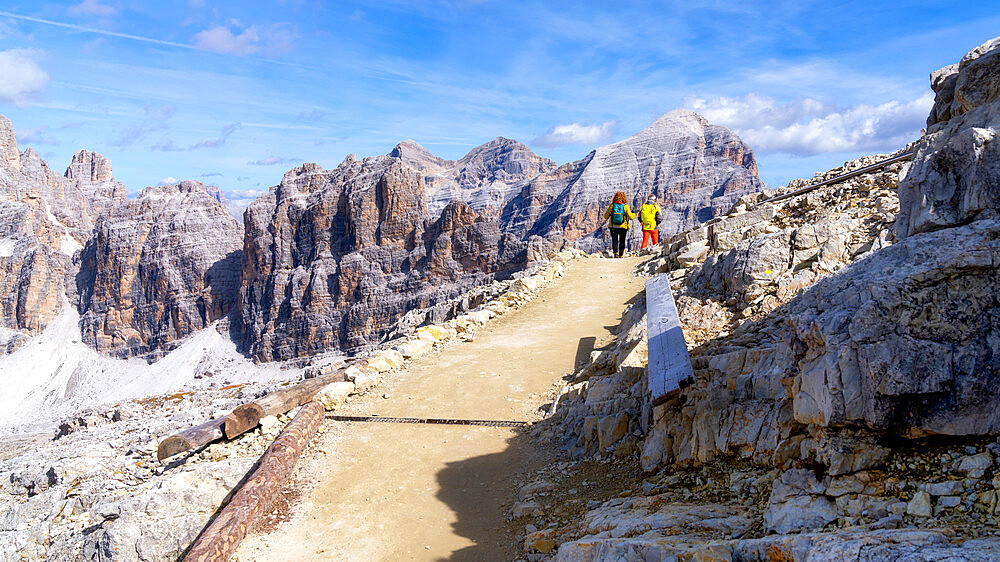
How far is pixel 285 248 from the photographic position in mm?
131875

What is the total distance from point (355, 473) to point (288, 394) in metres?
3.58

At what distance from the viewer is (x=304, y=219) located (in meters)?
132

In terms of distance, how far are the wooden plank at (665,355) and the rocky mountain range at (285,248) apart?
290 ft

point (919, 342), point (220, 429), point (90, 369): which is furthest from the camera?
point (90, 369)

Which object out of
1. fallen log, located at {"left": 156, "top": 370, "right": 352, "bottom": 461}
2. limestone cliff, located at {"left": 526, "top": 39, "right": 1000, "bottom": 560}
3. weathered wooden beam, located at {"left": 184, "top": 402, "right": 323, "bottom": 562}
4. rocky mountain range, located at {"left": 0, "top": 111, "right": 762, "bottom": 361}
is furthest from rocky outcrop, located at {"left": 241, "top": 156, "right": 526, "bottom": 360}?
limestone cliff, located at {"left": 526, "top": 39, "right": 1000, "bottom": 560}

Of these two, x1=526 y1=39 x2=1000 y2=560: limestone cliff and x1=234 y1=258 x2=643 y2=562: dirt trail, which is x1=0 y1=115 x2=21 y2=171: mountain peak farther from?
x1=526 y1=39 x2=1000 y2=560: limestone cliff

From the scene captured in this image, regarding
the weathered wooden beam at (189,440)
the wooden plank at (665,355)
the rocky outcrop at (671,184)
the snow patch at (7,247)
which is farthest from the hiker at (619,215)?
the snow patch at (7,247)

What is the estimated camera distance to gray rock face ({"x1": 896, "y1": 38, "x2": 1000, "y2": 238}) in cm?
430

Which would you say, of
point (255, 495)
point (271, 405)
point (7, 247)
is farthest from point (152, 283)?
point (255, 495)

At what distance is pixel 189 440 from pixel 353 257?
114884mm

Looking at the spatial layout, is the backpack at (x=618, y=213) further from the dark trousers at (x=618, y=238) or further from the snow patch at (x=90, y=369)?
the snow patch at (x=90, y=369)

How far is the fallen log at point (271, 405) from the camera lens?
1121 centimetres

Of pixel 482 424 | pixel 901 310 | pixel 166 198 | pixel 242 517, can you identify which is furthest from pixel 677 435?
pixel 166 198

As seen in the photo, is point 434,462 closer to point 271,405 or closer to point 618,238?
point 271,405
